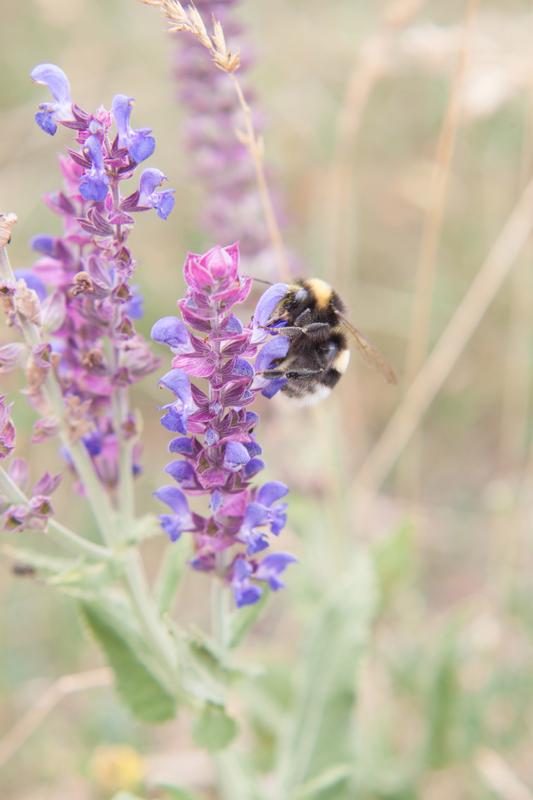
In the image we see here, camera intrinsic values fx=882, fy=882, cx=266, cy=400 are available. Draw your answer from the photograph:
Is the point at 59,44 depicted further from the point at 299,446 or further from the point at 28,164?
the point at 299,446

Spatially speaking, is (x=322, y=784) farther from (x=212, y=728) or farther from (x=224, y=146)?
(x=224, y=146)

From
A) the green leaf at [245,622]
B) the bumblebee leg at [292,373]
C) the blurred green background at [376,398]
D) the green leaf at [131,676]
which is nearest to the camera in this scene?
the bumblebee leg at [292,373]

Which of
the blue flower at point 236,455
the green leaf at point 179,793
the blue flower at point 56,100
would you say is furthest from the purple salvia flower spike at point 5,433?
the green leaf at point 179,793

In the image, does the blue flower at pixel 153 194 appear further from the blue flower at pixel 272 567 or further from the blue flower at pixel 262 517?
the blue flower at pixel 272 567

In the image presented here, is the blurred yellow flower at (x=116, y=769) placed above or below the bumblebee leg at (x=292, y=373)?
below

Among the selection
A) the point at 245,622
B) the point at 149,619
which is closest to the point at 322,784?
the point at 245,622

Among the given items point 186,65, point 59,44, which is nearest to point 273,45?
point 59,44
